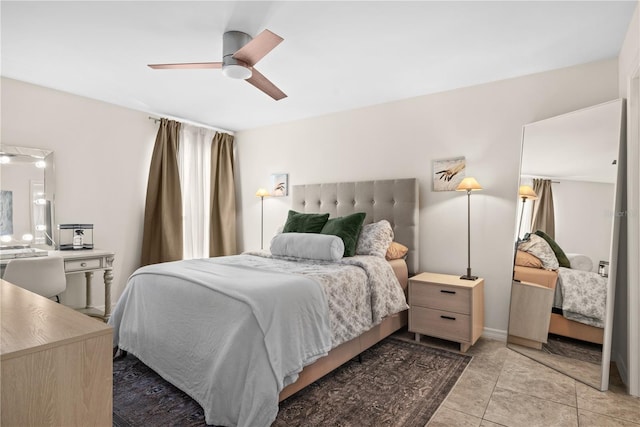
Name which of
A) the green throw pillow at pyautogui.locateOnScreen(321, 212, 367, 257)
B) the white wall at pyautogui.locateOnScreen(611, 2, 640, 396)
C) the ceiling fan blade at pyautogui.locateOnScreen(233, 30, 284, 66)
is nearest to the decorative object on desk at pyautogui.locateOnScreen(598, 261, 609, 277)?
the white wall at pyautogui.locateOnScreen(611, 2, 640, 396)

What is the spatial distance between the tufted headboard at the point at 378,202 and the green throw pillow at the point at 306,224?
1.76 feet

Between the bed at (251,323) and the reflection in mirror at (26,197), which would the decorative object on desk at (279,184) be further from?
the reflection in mirror at (26,197)

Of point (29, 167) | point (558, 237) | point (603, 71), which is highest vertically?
point (603, 71)

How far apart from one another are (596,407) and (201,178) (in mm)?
4675

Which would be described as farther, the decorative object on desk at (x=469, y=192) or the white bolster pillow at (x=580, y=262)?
the decorative object on desk at (x=469, y=192)

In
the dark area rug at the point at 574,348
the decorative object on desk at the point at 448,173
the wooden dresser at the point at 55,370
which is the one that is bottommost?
the dark area rug at the point at 574,348

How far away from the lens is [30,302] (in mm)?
1286

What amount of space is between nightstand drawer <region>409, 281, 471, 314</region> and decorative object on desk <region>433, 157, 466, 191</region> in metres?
1.05

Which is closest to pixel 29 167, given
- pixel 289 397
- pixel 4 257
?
pixel 4 257

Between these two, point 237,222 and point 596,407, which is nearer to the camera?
point 596,407

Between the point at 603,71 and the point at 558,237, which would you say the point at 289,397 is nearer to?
the point at 558,237

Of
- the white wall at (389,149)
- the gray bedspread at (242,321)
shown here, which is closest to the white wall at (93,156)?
the white wall at (389,149)

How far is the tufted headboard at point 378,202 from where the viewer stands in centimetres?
354

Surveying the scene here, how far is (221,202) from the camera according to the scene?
16.2 ft
